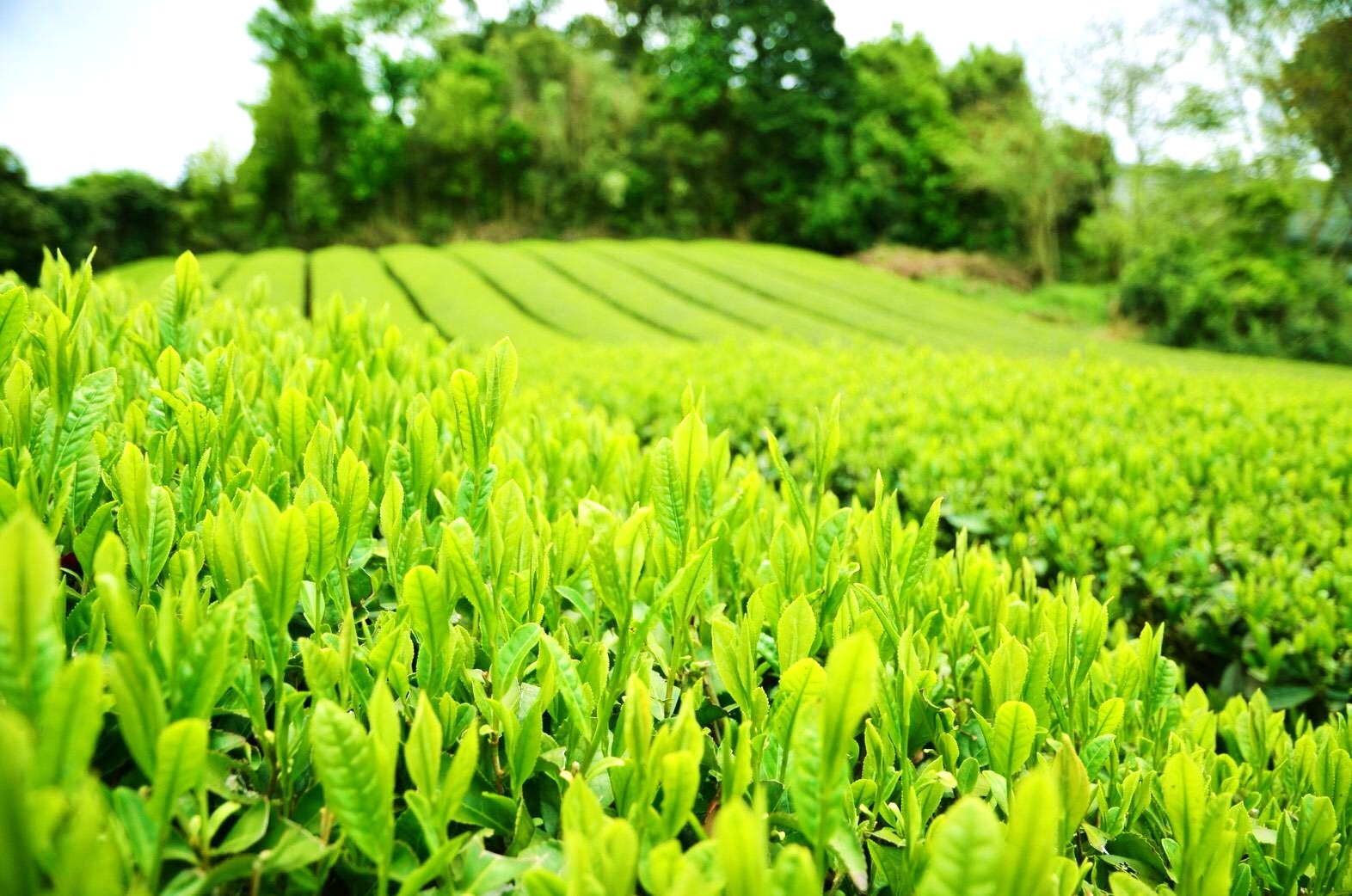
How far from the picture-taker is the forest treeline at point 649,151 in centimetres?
3138

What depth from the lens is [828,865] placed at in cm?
78

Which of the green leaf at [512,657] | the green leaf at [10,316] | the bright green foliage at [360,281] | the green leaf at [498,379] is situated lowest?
the green leaf at [512,657]

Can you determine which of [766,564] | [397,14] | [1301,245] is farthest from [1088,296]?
[397,14]

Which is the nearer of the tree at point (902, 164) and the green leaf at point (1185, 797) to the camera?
the green leaf at point (1185, 797)

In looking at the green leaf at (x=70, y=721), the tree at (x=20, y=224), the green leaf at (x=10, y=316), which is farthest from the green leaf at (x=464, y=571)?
the tree at (x=20, y=224)

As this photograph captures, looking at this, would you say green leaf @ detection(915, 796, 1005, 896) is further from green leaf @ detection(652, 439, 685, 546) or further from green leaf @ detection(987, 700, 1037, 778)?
green leaf @ detection(652, 439, 685, 546)

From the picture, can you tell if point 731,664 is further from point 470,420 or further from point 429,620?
point 470,420

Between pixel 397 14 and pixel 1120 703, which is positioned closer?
pixel 1120 703

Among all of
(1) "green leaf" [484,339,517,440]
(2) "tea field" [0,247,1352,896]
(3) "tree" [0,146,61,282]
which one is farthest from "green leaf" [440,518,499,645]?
(3) "tree" [0,146,61,282]

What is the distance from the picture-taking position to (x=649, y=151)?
34.8 meters

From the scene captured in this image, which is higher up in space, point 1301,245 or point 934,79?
point 934,79

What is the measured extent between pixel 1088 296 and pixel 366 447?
29.3 meters

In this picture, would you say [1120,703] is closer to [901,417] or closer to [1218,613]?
[1218,613]

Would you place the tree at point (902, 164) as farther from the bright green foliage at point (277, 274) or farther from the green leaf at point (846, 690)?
the green leaf at point (846, 690)
